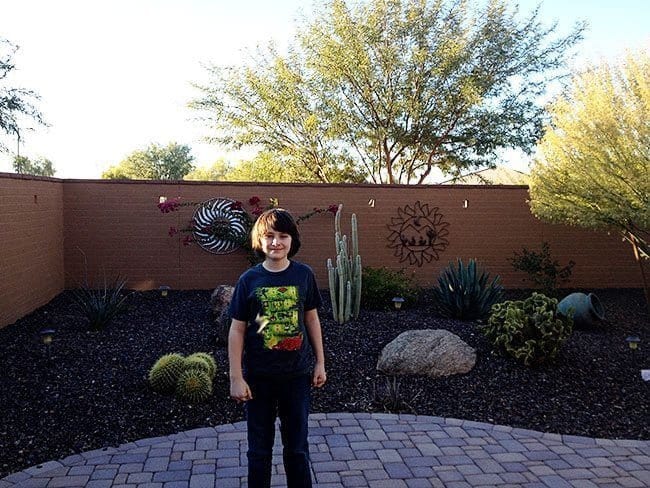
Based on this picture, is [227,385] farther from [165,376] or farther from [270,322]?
[270,322]

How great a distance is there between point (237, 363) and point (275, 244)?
604 millimetres

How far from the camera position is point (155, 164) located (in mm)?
36969

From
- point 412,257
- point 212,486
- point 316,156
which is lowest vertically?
point 212,486

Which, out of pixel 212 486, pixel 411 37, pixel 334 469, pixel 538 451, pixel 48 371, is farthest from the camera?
pixel 411 37

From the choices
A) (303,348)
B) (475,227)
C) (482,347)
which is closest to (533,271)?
(475,227)

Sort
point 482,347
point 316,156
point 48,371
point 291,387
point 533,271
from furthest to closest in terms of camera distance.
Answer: point 316,156, point 533,271, point 482,347, point 48,371, point 291,387

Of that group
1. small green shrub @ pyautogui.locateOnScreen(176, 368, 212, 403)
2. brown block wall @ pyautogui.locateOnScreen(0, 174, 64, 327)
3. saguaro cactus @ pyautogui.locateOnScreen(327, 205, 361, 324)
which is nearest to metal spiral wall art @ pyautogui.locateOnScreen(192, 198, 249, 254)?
brown block wall @ pyautogui.locateOnScreen(0, 174, 64, 327)

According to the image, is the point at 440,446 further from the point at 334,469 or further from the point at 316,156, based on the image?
the point at 316,156

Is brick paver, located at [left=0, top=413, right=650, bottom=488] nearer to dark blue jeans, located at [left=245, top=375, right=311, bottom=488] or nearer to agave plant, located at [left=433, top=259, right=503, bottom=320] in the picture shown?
dark blue jeans, located at [left=245, top=375, right=311, bottom=488]

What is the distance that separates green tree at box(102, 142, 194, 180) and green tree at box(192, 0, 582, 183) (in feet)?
67.3

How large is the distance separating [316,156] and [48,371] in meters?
12.0

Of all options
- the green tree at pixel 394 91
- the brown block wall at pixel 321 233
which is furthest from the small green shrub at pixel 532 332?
the green tree at pixel 394 91

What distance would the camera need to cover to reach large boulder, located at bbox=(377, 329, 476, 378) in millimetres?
5816

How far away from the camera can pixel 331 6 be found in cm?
1537
